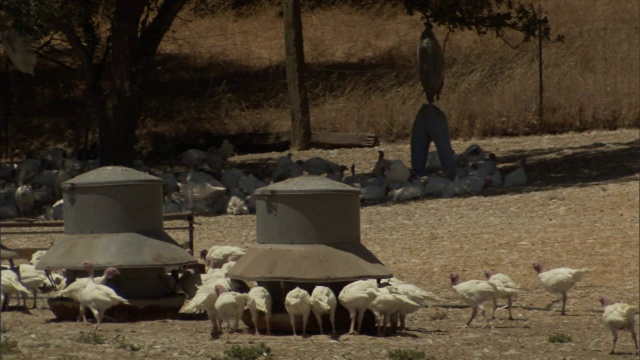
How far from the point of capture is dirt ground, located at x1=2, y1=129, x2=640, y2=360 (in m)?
10.3

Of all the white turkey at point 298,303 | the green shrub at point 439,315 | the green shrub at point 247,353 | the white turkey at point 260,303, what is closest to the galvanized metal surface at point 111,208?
the white turkey at point 260,303

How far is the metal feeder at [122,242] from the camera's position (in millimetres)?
11867

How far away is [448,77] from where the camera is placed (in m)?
28.8

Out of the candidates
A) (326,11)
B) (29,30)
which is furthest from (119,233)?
(326,11)

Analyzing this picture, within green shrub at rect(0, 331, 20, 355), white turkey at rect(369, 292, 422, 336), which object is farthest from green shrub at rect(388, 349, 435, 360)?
green shrub at rect(0, 331, 20, 355)

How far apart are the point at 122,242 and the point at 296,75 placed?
13611 mm

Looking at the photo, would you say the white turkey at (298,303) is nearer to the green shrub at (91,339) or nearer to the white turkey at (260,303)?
the white turkey at (260,303)

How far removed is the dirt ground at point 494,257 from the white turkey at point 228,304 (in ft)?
0.70

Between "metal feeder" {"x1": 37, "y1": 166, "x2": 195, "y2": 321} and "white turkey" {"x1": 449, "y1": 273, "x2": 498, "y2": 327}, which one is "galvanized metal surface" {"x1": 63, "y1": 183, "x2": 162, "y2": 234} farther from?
"white turkey" {"x1": 449, "y1": 273, "x2": 498, "y2": 327}

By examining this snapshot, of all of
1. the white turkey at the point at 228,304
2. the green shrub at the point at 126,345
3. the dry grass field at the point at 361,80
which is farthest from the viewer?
the dry grass field at the point at 361,80

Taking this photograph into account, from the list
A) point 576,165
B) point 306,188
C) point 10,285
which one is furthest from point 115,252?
point 576,165

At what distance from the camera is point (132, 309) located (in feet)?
39.2

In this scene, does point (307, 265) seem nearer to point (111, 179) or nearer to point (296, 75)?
point (111, 179)

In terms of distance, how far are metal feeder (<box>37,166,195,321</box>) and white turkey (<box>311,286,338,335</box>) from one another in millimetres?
1832
